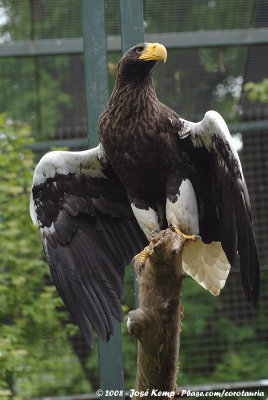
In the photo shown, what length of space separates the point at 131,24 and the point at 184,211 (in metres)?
1.03

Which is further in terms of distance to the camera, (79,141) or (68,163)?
(79,141)

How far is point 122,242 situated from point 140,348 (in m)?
0.97

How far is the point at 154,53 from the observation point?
10.1 feet

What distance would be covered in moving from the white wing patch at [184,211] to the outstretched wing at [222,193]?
0.26 ft

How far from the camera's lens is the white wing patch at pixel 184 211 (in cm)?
305

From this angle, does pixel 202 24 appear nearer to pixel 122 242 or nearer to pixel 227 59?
pixel 227 59

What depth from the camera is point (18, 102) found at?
509 cm

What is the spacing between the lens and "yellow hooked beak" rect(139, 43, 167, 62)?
3.05 metres

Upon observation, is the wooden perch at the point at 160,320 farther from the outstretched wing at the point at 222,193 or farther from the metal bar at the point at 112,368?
the metal bar at the point at 112,368

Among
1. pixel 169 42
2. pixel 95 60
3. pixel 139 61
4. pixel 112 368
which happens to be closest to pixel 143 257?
pixel 112 368

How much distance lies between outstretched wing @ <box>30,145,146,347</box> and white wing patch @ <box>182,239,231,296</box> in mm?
250

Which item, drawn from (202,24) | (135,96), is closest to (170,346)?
(135,96)

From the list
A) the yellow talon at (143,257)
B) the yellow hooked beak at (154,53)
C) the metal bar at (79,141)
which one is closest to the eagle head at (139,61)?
the yellow hooked beak at (154,53)

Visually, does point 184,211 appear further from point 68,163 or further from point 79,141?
point 79,141
